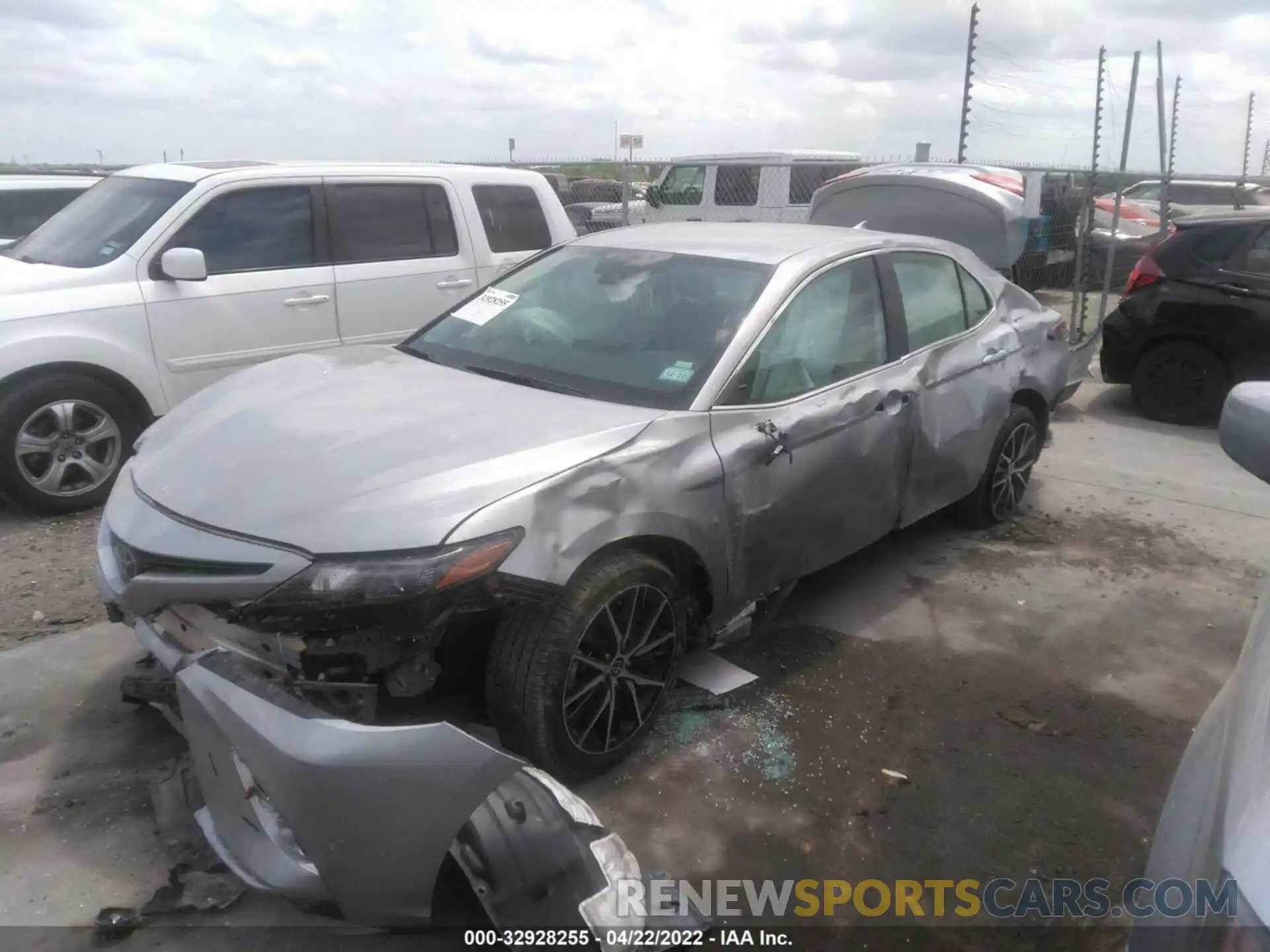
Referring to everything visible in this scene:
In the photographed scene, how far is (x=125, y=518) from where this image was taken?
118 inches

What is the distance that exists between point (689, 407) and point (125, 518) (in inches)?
69.6

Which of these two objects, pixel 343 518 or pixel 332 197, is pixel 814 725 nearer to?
pixel 343 518

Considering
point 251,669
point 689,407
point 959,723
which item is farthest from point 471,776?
point 959,723

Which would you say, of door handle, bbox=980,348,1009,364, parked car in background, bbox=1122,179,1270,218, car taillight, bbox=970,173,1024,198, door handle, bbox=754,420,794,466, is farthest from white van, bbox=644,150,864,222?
door handle, bbox=754,420,794,466

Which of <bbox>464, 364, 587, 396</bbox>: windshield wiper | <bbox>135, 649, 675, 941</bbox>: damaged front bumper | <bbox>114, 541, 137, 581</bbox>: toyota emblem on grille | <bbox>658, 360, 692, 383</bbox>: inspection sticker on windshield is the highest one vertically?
<bbox>658, 360, 692, 383</bbox>: inspection sticker on windshield

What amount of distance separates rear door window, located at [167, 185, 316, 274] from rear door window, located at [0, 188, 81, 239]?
3754 millimetres

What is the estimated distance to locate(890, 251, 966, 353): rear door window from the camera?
175 inches

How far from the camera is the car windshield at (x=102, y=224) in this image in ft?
18.7

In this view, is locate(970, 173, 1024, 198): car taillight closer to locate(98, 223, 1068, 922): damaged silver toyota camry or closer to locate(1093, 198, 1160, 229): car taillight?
locate(1093, 198, 1160, 229): car taillight

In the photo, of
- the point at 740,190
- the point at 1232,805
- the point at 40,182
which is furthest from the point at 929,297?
the point at 740,190

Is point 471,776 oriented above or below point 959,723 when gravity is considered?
above

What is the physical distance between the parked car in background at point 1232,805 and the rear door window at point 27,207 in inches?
364

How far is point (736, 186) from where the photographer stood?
14.5m

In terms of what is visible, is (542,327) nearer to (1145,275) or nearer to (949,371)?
(949,371)
